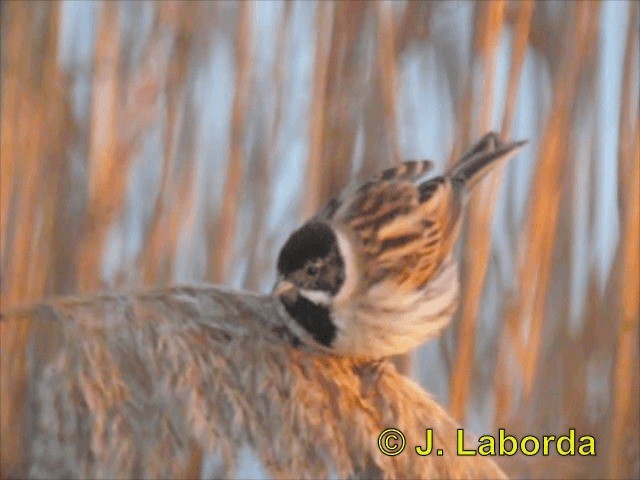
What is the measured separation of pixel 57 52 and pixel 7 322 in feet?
1.05

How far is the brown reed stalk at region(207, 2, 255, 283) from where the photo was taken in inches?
43.2

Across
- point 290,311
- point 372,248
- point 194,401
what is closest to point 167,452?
point 194,401

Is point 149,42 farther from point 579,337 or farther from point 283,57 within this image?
point 579,337

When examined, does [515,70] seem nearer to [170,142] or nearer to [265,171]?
[265,171]

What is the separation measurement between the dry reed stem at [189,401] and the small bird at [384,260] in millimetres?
52

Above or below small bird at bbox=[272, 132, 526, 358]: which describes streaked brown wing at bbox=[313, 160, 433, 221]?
above

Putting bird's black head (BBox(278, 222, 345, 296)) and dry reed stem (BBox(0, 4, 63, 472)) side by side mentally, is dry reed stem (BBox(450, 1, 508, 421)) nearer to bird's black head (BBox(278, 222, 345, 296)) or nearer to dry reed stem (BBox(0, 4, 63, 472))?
bird's black head (BBox(278, 222, 345, 296))

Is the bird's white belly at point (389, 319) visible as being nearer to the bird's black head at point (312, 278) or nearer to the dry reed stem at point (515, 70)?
the bird's black head at point (312, 278)

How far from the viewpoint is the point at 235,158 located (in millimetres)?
1113

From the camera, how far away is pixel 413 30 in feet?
3.90

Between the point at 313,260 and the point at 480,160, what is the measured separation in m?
0.28

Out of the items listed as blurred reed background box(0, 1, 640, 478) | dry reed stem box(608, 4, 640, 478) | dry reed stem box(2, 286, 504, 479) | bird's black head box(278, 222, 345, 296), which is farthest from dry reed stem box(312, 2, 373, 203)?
dry reed stem box(608, 4, 640, 478)

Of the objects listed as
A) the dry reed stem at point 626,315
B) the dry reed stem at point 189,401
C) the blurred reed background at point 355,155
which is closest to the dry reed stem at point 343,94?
the blurred reed background at point 355,155

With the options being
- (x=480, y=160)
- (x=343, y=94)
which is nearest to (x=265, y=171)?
(x=343, y=94)
